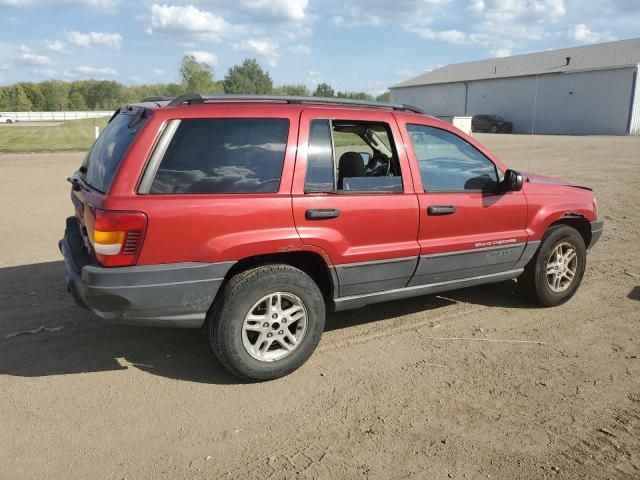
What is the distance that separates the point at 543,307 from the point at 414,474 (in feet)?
9.72

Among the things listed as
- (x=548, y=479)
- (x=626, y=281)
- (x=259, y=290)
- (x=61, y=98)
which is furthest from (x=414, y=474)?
(x=61, y=98)

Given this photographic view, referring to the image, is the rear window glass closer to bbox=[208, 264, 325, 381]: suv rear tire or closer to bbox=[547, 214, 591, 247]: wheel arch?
bbox=[208, 264, 325, 381]: suv rear tire

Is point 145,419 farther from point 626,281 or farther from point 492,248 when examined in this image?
point 626,281

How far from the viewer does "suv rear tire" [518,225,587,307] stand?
16.4ft

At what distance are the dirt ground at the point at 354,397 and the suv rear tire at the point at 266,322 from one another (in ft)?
0.57

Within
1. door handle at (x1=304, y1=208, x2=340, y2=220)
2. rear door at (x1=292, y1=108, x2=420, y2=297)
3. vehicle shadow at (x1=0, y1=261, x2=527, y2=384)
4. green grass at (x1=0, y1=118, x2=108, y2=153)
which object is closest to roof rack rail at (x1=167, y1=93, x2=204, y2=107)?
rear door at (x1=292, y1=108, x2=420, y2=297)

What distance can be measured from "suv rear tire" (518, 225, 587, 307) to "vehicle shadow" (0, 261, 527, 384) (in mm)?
264

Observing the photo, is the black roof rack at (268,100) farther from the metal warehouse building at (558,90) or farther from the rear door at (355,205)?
the metal warehouse building at (558,90)

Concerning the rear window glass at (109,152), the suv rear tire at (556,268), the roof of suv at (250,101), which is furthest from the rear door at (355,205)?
the suv rear tire at (556,268)

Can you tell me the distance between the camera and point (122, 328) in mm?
4523

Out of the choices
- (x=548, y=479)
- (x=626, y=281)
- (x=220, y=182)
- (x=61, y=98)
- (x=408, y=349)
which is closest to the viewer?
(x=548, y=479)

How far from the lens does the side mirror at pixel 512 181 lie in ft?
14.6

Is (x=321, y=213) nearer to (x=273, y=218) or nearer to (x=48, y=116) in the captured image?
(x=273, y=218)

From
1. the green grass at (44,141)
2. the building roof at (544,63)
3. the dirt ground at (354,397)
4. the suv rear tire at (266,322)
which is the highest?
the building roof at (544,63)
